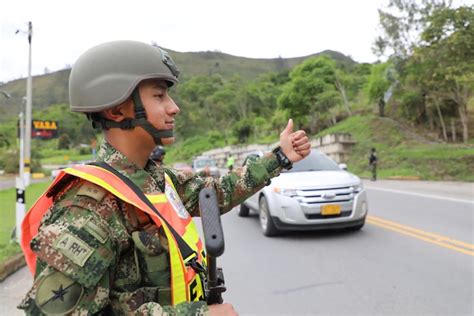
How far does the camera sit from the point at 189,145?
76.6 m

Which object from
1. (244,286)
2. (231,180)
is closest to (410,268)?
(244,286)

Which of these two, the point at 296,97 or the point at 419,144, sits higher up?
the point at 296,97

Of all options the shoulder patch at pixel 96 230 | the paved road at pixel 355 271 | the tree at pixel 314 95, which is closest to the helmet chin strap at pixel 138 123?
the shoulder patch at pixel 96 230

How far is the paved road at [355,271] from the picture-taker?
162 inches

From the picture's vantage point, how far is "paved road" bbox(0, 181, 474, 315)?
4.11 metres

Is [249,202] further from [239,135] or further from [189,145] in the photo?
[189,145]

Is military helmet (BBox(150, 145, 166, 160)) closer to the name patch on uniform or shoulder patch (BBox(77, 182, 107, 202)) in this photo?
shoulder patch (BBox(77, 182, 107, 202))

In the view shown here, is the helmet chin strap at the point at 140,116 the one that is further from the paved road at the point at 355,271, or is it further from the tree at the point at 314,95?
the tree at the point at 314,95

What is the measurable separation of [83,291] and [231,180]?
3.29 ft

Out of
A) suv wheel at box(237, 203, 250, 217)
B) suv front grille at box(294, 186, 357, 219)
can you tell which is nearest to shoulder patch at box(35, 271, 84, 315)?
suv front grille at box(294, 186, 357, 219)

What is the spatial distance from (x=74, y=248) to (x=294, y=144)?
123cm

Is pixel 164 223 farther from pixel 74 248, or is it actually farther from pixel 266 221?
pixel 266 221

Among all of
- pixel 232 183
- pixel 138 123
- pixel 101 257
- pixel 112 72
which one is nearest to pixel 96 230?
pixel 101 257

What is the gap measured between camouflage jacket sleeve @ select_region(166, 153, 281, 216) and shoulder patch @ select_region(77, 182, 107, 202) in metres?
A: 0.65
